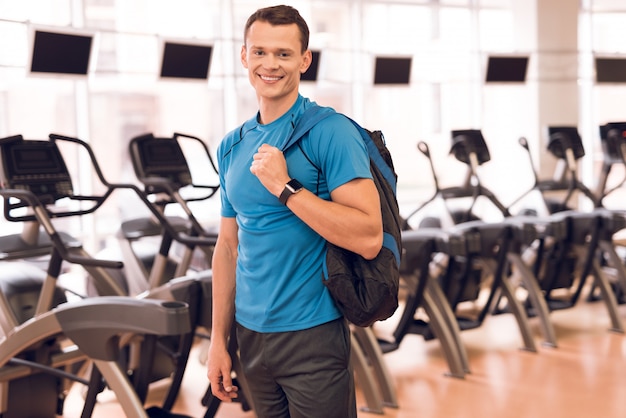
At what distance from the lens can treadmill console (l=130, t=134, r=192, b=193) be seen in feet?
16.0

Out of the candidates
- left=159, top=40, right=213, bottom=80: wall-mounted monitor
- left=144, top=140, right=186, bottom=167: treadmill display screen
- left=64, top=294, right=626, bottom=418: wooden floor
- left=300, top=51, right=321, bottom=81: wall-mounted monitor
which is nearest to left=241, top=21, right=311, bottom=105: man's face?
left=64, top=294, right=626, bottom=418: wooden floor

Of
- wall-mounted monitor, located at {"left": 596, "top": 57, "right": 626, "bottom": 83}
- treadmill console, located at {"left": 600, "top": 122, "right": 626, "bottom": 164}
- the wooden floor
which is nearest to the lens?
the wooden floor

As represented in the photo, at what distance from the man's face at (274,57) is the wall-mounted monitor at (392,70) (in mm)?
5492

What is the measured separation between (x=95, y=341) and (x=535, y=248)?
4096 mm

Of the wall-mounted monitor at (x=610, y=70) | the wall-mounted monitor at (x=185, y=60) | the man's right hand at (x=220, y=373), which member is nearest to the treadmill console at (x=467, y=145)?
the wall-mounted monitor at (x=185, y=60)

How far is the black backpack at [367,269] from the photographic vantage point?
1807 mm

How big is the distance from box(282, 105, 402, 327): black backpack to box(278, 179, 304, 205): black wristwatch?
0.09 m

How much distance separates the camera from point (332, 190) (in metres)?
1.80

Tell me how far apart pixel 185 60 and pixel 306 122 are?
174 inches

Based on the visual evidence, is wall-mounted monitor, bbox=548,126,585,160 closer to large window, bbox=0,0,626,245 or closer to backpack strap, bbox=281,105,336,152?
large window, bbox=0,0,626,245

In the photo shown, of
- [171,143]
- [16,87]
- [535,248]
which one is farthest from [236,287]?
[16,87]

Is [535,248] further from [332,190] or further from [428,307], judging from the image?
[332,190]

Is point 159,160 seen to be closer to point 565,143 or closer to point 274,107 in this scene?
point 274,107

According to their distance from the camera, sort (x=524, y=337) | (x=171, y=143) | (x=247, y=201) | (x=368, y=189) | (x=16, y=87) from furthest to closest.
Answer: (x=16, y=87)
(x=524, y=337)
(x=171, y=143)
(x=247, y=201)
(x=368, y=189)
